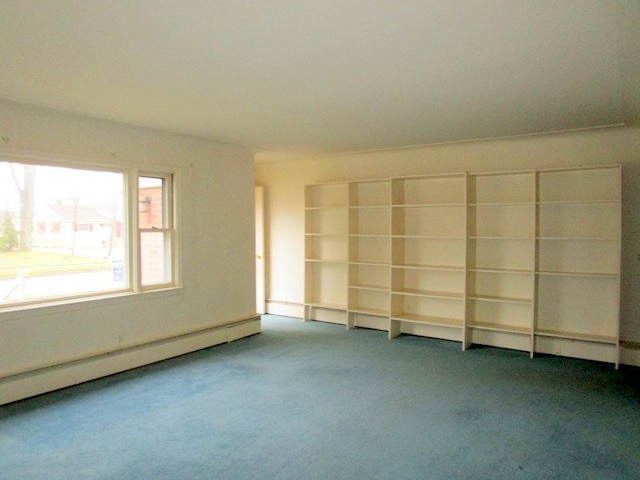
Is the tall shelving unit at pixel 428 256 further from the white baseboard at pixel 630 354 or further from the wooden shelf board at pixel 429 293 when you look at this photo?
the white baseboard at pixel 630 354

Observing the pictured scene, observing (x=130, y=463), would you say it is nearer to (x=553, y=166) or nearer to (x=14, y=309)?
Result: (x=14, y=309)

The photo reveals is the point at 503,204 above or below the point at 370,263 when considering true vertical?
above

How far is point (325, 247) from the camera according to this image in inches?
267

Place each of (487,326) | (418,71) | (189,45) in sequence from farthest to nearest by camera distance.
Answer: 1. (487,326)
2. (418,71)
3. (189,45)

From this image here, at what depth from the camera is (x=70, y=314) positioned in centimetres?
407

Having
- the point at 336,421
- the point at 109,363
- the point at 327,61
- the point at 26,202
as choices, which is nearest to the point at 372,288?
the point at 336,421

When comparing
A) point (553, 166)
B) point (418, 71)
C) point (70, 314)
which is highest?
point (418, 71)

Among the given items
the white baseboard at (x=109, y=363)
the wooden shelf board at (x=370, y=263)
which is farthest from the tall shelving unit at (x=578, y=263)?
the white baseboard at (x=109, y=363)

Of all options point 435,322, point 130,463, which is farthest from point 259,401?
point 435,322

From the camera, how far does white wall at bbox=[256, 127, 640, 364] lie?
4.65 m

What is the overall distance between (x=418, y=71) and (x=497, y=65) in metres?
0.50

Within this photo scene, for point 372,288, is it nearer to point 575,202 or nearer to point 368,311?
point 368,311

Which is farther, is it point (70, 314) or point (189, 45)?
point (70, 314)

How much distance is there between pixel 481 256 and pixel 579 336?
136 centimetres
